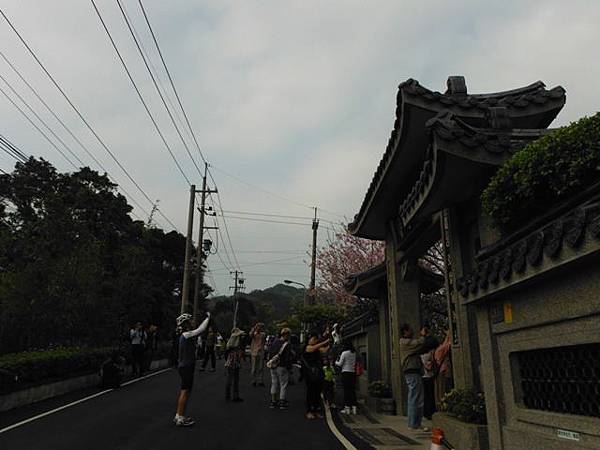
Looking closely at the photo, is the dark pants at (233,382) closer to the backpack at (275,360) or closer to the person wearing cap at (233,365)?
the person wearing cap at (233,365)

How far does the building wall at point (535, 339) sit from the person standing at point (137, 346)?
13.9 m

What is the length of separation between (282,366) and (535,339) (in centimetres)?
740

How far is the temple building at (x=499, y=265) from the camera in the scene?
4.29 m

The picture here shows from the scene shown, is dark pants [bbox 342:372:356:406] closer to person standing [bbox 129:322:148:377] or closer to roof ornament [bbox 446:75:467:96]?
roof ornament [bbox 446:75:467:96]

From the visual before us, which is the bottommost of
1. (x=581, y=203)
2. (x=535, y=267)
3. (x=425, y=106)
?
(x=535, y=267)

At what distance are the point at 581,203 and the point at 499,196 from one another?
1350mm

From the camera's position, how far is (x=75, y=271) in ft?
52.4

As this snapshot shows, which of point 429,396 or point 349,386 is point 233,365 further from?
point 429,396

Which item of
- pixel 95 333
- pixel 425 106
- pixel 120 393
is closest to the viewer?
pixel 425 106

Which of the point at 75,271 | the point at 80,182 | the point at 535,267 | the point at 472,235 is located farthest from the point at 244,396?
the point at 80,182

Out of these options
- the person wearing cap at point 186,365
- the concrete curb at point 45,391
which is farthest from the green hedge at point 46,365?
the person wearing cap at point 186,365

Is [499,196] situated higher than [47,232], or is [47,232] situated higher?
[47,232]

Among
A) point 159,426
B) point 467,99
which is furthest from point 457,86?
point 159,426

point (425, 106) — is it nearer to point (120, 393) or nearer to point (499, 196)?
point (499, 196)
